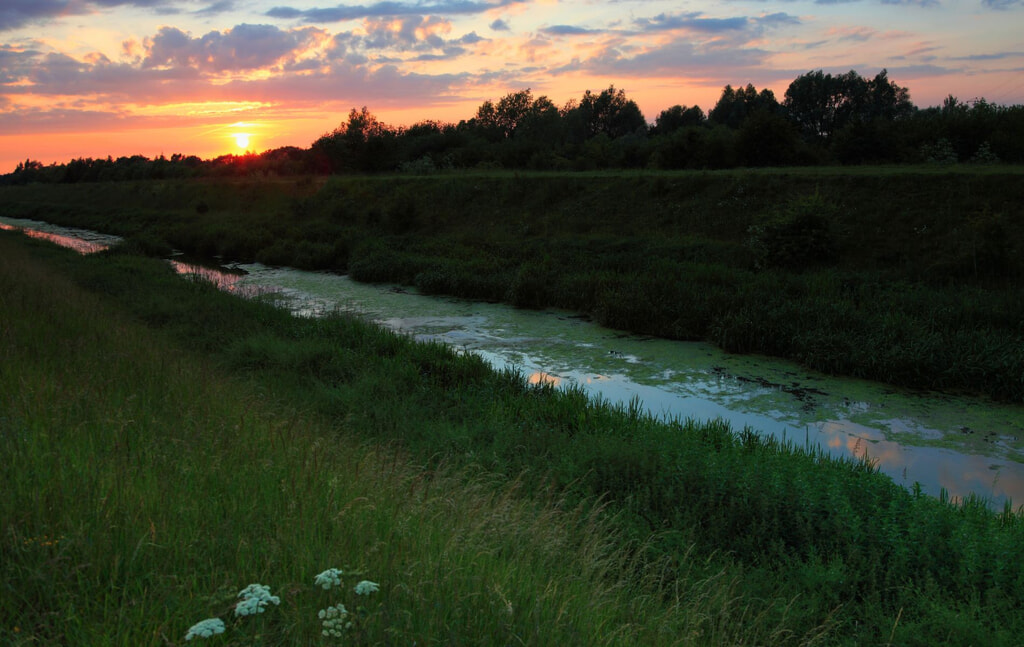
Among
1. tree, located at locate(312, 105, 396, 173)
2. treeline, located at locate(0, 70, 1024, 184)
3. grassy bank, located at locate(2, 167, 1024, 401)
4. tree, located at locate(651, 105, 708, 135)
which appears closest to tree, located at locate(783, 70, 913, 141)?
treeline, located at locate(0, 70, 1024, 184)

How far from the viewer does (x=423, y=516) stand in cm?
329

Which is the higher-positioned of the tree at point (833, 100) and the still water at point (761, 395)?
the tree at point (833, 100)

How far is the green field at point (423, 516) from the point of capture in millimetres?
2393

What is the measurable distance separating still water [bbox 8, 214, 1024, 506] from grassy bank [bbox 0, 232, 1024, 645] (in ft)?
5.11

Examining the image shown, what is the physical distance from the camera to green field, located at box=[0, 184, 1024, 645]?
2.39m

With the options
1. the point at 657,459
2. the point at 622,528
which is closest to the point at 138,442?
the point at 622,528

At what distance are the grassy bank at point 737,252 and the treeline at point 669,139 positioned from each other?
637 cm

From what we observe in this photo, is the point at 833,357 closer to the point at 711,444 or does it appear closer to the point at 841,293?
the point at 841,293

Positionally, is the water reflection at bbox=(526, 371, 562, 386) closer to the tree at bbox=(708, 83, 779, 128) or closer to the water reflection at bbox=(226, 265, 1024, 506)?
the water reflection at bbox=(226, 265, 1024, 506)

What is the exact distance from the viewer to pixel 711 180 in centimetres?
2173

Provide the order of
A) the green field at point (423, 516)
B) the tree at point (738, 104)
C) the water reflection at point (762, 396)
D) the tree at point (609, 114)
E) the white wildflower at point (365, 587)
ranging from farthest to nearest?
the tree at point (609, 114) < the tree at point (738, 104) < the water reflection at point (762, 396) < the green field at point (423, 516) < the white wildflower at point (365, 587)

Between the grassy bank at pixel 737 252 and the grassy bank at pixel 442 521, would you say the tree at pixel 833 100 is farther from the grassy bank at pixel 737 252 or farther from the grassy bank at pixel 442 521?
the grassy bank at pixel 442 521

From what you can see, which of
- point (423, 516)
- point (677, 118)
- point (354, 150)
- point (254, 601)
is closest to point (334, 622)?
point (254, 601)

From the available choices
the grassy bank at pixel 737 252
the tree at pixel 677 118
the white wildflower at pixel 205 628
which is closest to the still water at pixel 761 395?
the grassy bank at pixel 737 252
